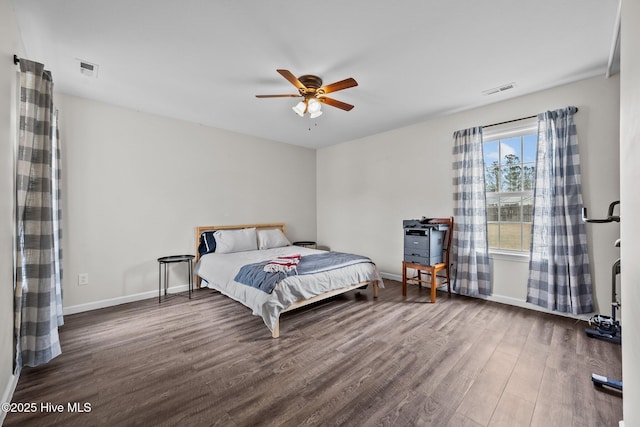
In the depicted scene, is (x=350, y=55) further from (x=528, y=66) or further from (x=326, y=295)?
(x=326, y=295)

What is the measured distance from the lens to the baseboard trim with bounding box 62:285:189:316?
3.14 m

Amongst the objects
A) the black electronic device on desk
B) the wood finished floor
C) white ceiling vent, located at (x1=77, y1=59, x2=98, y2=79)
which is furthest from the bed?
white ceiling vent, located at (x1=77, y1=59, x2=98, y2=79)

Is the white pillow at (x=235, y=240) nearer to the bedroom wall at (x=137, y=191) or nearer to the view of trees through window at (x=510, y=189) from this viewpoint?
the bedroom wall at (x=137, y=191)

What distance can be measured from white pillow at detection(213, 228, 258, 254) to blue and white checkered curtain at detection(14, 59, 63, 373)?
216 centimetres

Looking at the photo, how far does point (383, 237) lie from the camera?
4727mm

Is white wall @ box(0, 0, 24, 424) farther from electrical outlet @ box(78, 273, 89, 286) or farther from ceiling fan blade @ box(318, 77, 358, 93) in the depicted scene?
ceiling fan blade @ box(318, 77, 358, 93)

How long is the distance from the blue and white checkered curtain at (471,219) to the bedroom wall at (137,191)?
3258 mm

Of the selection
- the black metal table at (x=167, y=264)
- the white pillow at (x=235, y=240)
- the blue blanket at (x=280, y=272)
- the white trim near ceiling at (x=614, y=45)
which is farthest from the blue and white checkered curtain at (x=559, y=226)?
the black metal table at (x=167, y=264)

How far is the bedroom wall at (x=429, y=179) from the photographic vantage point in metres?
2.73

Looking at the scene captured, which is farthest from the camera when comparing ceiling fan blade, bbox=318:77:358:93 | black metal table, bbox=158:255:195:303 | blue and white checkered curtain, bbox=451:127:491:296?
black metal table, bbox=158:255:195:303

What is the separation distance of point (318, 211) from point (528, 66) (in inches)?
162

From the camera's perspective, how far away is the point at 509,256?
3.37 meters

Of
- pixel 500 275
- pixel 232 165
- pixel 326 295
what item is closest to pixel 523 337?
pixel 500 275

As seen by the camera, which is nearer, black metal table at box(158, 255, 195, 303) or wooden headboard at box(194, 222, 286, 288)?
black metal table at box(158, 255, 195, 303)
